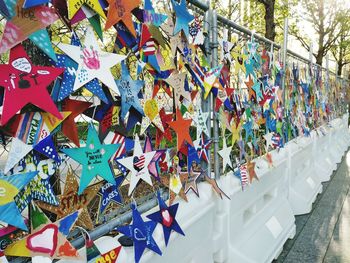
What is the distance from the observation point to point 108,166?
6.08 feet

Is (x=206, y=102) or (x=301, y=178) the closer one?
(x=206, y=102)

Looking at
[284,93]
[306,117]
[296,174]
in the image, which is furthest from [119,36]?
[306,117]

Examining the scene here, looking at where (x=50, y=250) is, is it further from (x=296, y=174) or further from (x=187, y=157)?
(x=296, y=174)

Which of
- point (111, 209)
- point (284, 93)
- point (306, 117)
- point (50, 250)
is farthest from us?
point (306, 117)

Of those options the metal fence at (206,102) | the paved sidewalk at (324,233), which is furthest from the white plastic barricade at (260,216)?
the metal fence at (206,102)

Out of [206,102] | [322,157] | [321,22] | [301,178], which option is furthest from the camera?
[321,22]

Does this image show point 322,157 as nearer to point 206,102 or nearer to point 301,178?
point 301,178

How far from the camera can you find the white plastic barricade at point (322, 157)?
7.50 meters

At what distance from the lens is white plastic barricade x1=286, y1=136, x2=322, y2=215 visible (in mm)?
5629

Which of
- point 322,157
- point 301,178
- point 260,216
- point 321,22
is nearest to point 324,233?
point 301,178

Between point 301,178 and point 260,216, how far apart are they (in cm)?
234

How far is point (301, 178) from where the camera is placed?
615cm

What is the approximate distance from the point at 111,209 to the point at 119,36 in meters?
1.05

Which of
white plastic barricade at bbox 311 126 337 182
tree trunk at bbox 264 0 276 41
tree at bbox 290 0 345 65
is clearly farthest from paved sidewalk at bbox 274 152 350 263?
tree at bbox 290 0 345 65
